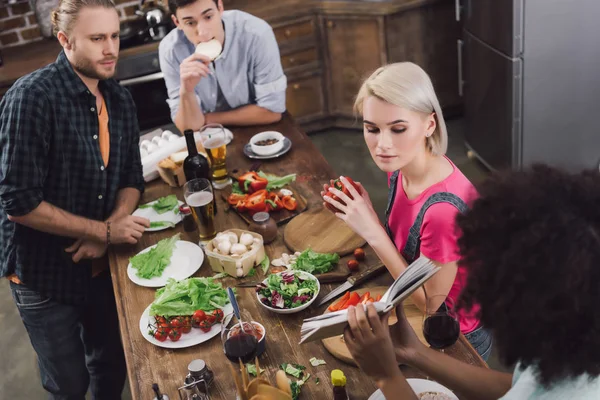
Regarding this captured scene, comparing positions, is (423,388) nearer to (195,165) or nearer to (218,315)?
(218,315)

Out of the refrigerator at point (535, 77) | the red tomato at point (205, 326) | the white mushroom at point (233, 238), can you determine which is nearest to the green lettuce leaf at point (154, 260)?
the white mushroom at point (233, 238)

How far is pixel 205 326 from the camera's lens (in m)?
2.01

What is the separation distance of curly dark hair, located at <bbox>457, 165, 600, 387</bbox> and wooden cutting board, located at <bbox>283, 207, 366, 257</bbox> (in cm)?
96

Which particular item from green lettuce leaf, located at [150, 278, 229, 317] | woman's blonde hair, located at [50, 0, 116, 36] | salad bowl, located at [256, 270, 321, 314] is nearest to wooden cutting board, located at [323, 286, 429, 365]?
salad bowl, located at [256, 270, 321, 314]

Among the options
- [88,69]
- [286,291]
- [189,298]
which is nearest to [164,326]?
[189,298]

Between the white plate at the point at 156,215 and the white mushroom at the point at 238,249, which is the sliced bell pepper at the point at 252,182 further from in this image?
the white mushroom at the point at 238,249

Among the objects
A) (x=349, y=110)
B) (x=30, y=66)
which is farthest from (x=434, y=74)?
(x=30, y=66)

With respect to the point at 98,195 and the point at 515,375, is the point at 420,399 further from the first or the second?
the point at 98,195

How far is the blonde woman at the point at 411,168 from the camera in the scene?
6.72 ft

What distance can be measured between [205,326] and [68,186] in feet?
2.73

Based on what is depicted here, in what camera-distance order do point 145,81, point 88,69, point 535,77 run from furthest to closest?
1. point 145,81
2. point 535,77
3. point 88,69

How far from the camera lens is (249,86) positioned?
335 cm

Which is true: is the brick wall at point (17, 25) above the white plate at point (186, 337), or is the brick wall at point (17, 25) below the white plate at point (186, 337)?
above

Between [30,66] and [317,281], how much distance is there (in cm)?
303
